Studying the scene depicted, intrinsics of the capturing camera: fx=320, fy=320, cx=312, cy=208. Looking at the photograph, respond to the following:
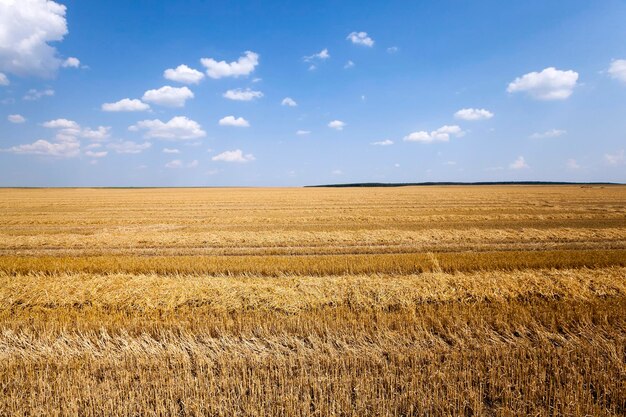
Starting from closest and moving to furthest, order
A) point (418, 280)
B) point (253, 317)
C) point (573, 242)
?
point (253, 317)
point (418, 280)
point (573, 242)

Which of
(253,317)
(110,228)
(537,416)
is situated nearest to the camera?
(537,416)

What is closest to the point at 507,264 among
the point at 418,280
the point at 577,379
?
the point at 418,280

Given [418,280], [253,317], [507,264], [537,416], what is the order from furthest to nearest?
[507,264]
[418,280]
[253,317]
[537,416]

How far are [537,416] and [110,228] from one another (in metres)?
25.9

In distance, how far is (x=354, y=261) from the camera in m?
12.7

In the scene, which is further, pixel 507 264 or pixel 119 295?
pixel 507 264

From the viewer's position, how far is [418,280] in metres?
9.64

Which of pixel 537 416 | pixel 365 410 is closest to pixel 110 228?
pixel 365 410

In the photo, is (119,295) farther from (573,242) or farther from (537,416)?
(573,242)

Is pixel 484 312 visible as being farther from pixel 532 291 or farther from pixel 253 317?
pixel 253 317

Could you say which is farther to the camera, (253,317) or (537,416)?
(253,317)

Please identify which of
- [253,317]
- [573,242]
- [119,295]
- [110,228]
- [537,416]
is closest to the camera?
[537,416]

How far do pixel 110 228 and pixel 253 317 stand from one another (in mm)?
20697

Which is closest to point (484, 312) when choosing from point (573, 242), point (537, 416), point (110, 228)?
point (537, 416)
